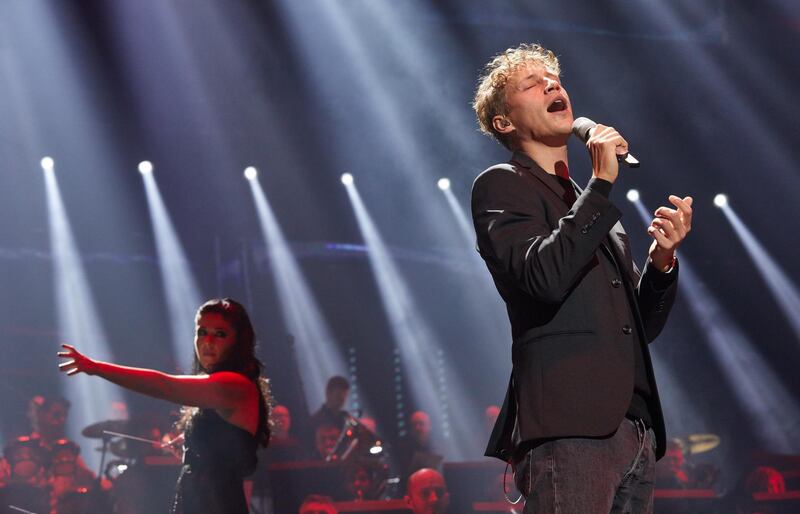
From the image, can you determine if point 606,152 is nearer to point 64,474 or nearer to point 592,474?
point 592,474

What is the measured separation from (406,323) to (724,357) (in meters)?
4.12

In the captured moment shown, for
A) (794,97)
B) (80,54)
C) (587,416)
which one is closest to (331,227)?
(80,54)

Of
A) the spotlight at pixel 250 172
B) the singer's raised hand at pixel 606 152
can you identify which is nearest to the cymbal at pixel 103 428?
the spotlight at pixel 250 172

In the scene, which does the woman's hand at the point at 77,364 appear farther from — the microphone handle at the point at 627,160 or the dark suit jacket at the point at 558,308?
the microphone handle at the point at 627,160

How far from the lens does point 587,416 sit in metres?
1.69

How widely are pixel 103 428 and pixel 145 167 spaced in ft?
11.0

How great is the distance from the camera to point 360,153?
394 inches

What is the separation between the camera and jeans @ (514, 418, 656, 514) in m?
1.66

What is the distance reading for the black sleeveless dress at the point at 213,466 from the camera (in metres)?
3.49

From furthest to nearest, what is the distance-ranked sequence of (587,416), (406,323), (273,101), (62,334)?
1. (406,323)
2. (62,334)
3. (273,101)
4. (587,416)

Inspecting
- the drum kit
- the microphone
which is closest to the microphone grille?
the microphone

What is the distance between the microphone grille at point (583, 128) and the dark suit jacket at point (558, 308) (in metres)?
0.13

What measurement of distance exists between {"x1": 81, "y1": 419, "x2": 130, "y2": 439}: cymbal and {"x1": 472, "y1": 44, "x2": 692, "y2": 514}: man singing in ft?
19.9

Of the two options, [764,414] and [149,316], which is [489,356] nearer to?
[764,414]
